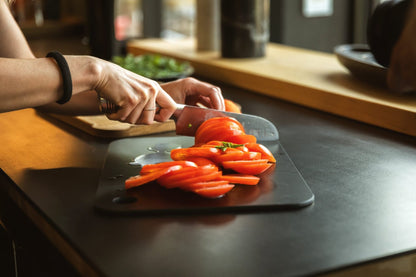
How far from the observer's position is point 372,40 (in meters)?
1.58

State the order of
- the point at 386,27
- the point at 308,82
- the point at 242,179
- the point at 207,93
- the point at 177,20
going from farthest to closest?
the point at 177,20 < the point at 308,82 < the point at 386,27 < the point at 207,93 < the point at 242,179

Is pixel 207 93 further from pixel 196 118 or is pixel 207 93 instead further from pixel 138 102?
pixel 138 102

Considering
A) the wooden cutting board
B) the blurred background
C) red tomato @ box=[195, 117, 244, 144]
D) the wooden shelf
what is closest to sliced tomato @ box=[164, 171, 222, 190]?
red tomato @ box=[195, 117, 244, 144]

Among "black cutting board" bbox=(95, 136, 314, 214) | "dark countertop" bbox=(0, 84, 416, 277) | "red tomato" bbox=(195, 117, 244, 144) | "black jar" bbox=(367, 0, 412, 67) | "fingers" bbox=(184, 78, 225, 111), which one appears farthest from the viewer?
"black jar" bbox=(367, 0, 412, 67)

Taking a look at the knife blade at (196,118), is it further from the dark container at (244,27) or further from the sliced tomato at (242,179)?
the dark container at (244,27)

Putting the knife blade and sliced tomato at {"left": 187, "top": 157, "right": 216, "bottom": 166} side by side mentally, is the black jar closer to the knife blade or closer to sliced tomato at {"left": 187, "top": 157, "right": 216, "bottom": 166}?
the knife blade

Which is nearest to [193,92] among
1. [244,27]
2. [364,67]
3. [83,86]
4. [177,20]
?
[83,86]

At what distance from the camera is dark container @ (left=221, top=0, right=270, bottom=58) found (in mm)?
2080

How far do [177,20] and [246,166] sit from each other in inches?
132

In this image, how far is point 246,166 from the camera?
101 centimetres

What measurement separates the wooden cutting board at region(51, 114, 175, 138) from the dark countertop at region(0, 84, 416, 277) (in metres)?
0.06

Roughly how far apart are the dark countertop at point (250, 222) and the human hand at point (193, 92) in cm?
21

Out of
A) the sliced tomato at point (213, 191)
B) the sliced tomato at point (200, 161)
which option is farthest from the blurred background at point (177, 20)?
the sliced tomato at point (213, 191)

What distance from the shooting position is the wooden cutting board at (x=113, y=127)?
1386mm
